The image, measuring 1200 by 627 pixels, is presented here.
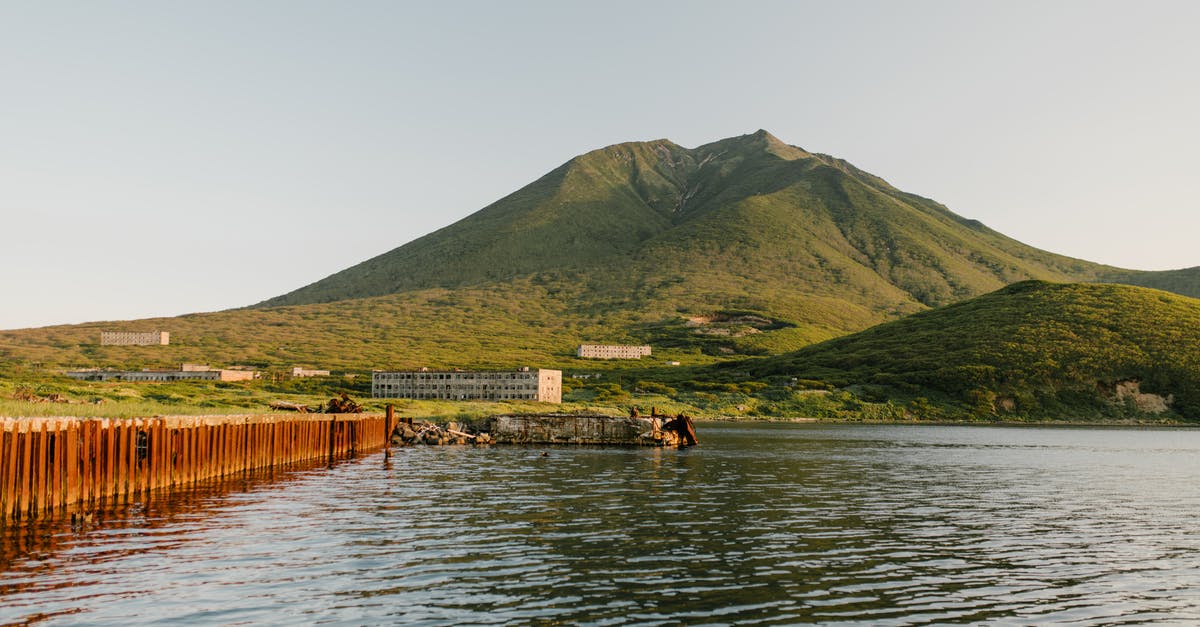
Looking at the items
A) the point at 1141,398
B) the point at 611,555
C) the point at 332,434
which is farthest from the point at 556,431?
the point at 1141,398

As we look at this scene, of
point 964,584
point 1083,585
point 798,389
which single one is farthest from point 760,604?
point 798,389

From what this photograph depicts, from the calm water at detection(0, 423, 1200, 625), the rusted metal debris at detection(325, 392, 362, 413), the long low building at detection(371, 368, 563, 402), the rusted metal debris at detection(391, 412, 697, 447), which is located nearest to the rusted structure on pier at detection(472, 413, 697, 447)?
the rusted metal debris at detection(391, 412, 697, 447)

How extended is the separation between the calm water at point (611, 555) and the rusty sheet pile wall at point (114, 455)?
1671 millimetres

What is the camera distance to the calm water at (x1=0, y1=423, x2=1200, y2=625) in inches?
717

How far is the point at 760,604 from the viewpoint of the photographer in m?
18.9

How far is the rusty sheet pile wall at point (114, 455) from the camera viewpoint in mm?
26703

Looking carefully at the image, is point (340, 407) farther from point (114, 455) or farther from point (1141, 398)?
point (1141, 398)

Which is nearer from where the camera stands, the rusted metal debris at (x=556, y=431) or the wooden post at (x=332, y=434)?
the wooden post at (x=332, y=434)

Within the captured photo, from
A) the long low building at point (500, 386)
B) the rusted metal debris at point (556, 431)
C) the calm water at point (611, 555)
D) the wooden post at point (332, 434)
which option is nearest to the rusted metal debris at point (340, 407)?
the rusted metal debris at point (556, 431)

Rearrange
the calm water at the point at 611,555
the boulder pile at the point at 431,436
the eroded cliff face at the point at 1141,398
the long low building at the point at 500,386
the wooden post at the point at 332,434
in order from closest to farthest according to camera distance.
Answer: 1. the calm water at the point at 611,555
2. the wooden post at the point at 332,434
3. the boulder pile at the point at 431,436
4. the eroded cliff face at the point at 1141,398
5. the long low building at the point at 500,386

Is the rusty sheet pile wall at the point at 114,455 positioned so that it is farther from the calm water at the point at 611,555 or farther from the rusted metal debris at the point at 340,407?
the rusted metal debris at the point at 340,407

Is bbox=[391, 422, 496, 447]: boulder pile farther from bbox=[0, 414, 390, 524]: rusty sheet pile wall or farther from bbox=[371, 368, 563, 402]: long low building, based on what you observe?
bbox=[371, 368, 563, 402]: long low building

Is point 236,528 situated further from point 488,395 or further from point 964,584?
point 488,395

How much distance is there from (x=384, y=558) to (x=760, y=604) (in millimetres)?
9966
